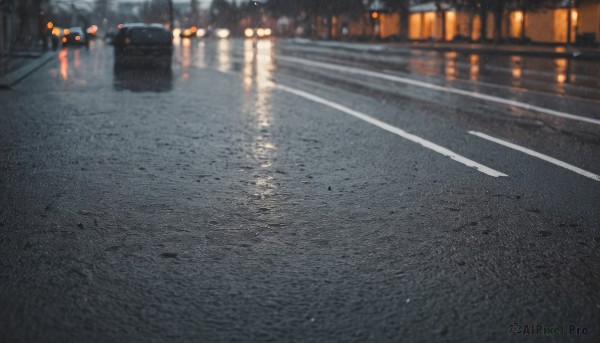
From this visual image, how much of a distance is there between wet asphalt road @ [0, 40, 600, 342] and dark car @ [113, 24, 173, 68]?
14.0 metres

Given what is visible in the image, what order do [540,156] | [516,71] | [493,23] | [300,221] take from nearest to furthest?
[300,221] → [540,156] → [516,71] → [493,23]

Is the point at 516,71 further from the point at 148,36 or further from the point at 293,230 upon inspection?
the point at 293,230

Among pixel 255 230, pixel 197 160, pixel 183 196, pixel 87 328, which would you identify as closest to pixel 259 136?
pixel 197 160

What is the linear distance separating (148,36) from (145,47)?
510 millimetres

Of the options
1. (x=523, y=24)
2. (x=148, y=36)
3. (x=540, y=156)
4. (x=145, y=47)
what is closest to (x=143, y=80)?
(x=145, y=47)

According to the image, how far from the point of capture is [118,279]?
4.01 m

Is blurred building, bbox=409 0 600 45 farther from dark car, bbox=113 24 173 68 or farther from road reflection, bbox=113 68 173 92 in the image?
road reflection, bbox=113 68 173 92

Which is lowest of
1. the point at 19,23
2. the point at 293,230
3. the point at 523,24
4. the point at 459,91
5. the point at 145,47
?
the point at 293,230

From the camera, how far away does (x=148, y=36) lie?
25.0 meters

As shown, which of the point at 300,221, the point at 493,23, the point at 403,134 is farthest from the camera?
the point at 493,23

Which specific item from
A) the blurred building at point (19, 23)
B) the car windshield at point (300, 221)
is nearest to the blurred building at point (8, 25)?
the blurred building at point (19, 23)

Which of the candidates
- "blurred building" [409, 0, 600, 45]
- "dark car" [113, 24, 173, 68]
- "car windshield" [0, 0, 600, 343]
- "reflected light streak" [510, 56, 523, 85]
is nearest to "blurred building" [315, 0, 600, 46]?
"blurred building" [409, 0, 600, 45]

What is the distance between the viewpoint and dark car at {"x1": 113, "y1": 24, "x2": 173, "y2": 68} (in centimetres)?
2472

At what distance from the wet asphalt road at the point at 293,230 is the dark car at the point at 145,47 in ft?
45.8
